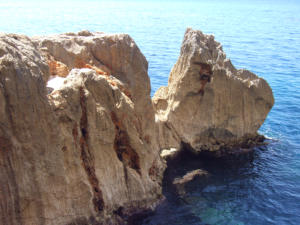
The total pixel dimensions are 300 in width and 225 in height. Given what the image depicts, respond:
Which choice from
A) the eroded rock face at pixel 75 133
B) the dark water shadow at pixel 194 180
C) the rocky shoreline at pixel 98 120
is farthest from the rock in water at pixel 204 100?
the eroded rock face at pixel 75 133

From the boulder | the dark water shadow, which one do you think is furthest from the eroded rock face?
the boulder

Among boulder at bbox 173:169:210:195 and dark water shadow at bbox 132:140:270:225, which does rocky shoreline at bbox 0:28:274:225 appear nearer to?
dark water shadow at bbox 132:140:270:225

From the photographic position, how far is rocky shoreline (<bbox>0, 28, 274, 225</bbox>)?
12758mm

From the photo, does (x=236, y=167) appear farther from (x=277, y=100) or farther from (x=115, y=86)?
(x=277, y=100)

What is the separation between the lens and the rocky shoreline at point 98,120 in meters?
12.8

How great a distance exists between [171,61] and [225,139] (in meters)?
26.5

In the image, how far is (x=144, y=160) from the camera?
17.7 meters

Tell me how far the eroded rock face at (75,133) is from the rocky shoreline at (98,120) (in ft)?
0.14

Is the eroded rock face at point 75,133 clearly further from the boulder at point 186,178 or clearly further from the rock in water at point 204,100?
the rock in water at point 204,100

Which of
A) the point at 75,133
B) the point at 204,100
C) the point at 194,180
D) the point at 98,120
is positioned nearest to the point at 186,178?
the point at 194,180

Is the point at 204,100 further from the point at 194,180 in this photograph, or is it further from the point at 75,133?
the point at 75,133

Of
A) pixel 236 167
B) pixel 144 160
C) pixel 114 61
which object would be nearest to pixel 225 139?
pixel 236 167

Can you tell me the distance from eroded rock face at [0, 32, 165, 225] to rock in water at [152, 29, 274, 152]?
13.7ft

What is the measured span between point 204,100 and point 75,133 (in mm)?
11332
